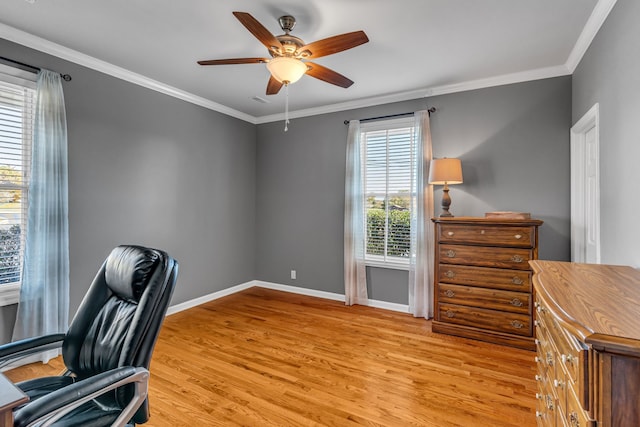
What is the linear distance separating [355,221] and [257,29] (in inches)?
104

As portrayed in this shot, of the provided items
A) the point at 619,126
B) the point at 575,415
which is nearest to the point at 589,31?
the point at 619,126

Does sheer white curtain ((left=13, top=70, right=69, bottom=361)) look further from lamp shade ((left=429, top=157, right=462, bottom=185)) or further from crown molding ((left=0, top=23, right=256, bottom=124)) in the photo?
lamp shade ((left=429, top=157, right=462, bottom=185))

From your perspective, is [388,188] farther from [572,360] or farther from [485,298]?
[572,360]

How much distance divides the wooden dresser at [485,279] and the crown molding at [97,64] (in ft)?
10.6

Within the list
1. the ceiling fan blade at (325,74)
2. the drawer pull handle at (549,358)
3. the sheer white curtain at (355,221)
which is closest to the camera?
the drawer pull handle at (549,358)

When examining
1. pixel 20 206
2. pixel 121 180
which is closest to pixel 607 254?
pixel 121 180

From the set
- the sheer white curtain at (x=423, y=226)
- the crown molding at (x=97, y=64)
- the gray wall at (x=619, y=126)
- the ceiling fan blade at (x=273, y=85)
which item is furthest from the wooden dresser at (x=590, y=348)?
the crown molding at (x=97, y=64)

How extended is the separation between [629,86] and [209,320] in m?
3.99

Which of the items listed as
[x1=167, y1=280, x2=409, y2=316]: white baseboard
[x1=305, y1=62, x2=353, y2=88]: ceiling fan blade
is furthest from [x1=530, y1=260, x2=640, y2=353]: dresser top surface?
[x1=167, y1=280, x2=409, y2=316]: white baseboard

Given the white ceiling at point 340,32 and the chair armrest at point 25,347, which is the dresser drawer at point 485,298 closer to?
the white ceiling at point 340,32

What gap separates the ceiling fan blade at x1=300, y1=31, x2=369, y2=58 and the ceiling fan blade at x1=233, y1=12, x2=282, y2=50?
20 cm

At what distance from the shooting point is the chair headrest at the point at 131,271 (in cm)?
143

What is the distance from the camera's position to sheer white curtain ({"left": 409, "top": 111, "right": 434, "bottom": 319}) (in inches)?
142

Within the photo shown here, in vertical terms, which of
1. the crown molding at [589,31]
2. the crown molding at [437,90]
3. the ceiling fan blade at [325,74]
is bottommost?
the ceiling fan blade at [325,74]
